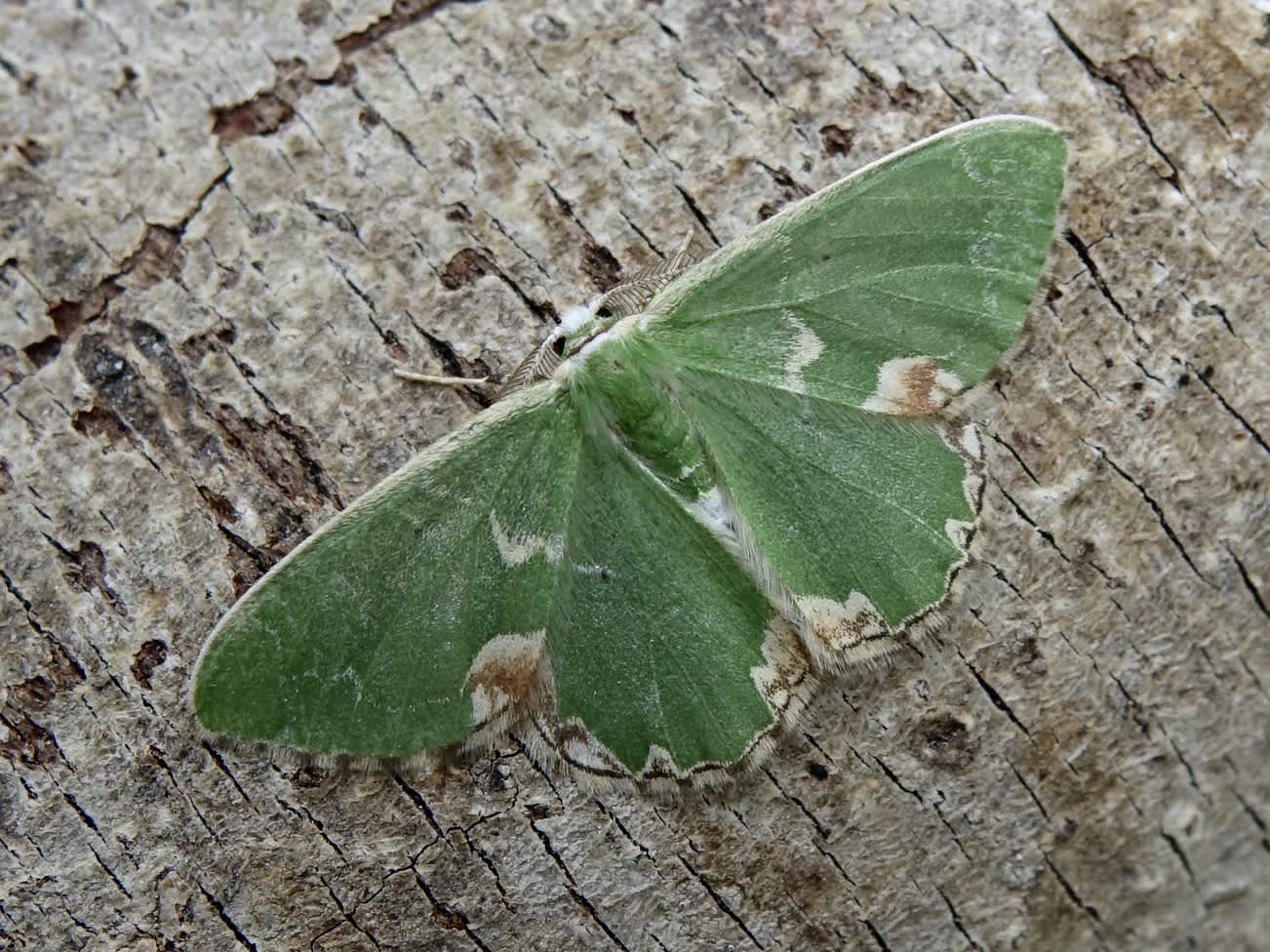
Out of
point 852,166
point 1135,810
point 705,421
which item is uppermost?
point 852,166

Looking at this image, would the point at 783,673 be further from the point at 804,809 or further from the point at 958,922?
the point at 958,922

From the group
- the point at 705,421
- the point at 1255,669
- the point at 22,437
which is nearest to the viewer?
the point at 1255,669

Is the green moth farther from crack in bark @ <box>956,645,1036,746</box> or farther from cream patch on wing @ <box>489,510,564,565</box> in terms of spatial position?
crack in bark @ <box>956,645,1036,746</box>

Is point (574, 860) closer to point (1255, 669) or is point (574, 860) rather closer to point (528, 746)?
point (528, 746)

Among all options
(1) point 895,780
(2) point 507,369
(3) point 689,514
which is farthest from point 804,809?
(2) point 507,369

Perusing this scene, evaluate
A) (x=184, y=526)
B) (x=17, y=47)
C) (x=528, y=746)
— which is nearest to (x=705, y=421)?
(x=528, y=746)
